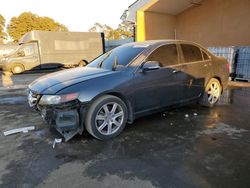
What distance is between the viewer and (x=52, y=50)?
1577 centimetres

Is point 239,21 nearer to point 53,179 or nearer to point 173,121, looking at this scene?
point 173,121

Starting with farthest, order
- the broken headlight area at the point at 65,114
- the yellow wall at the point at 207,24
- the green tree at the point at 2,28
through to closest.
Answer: the green tree at the point at 2,28
the yellow wall at the point at 207,24
the broken headlight area at the point at 65,114

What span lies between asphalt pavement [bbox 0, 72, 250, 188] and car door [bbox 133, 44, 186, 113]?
0.44 meters

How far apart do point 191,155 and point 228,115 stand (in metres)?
2.22

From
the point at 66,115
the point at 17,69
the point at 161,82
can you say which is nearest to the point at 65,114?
the point at 66,115

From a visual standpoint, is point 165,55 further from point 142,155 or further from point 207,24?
point 207,24

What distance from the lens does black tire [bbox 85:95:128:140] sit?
12.1ft

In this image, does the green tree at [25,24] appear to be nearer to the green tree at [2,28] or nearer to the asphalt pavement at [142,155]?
the green tree at [2,28]

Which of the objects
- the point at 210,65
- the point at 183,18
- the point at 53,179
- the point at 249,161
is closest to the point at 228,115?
the point at 210,65

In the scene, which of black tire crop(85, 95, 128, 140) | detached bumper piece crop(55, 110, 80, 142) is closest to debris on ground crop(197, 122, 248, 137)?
black tire crop(85, 95, 128, 140)

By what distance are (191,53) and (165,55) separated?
0.85 m

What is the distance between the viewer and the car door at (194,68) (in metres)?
4.95

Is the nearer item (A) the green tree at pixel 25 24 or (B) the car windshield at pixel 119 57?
(B) the car windshield at pixel 119 57

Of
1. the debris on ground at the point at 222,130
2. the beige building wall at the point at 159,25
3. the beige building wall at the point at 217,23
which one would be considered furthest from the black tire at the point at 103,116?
the beige building wall at the point at 217,23
